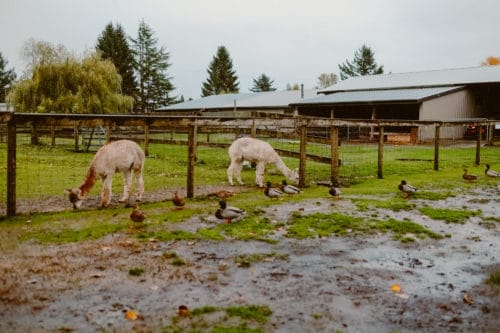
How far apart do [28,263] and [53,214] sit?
8.93ft

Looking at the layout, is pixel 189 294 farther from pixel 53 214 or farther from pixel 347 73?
pixel 347 73

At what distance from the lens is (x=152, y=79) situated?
2815 inches

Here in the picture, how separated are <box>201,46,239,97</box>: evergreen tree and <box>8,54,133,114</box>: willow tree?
5092 centimetres

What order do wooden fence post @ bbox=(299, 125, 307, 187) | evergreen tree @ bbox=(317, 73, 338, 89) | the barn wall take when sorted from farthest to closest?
1. evergreen tree @ bbox=(317, 73, 338, 89)
2. the barn wall
3. wooden fence post @ bbox=(299, 125, 307, 187)

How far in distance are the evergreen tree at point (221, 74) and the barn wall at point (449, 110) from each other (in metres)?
51.2

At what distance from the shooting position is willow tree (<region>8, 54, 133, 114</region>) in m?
Result: 29.8

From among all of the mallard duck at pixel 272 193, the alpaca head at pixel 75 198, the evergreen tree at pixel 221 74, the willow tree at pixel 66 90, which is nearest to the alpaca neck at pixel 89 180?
the alpaca head at pixel 75 198

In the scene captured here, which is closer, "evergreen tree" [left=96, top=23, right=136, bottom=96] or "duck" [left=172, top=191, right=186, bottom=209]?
"duck" [left=172, top=191, right=186, bottom=209]

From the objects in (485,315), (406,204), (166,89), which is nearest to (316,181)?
(406,204)

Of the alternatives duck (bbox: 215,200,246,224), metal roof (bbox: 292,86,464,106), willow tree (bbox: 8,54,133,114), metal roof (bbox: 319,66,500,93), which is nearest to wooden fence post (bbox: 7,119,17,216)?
duck (bbox: 215,200,246,224)

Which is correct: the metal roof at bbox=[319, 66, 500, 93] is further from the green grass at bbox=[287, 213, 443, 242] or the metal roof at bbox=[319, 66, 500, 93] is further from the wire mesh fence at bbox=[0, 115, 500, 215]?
the green grass at bbox=[287, 213, 443, 242]

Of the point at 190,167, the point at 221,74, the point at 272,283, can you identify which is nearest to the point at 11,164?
the point at 190,167

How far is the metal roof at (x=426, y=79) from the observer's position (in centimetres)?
3703

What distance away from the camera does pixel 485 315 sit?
412 cm
